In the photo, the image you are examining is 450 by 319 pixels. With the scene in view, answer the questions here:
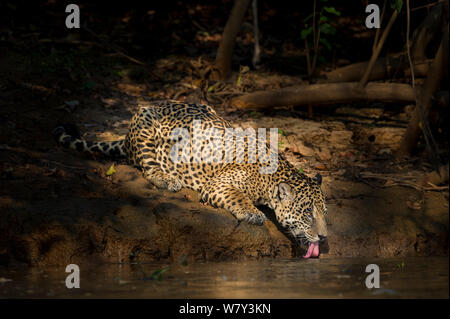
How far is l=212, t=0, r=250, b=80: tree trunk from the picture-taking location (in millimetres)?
11398

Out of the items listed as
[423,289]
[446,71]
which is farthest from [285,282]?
[446,71]

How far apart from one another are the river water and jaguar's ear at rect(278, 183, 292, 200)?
772 mm

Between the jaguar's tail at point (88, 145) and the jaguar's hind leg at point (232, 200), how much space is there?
1706 millimetres

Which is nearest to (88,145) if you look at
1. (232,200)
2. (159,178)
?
(159,178)

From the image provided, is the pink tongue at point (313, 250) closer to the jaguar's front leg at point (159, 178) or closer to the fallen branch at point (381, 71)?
the jaguar's front leg at point (159, 178)

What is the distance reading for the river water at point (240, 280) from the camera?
4.99 m

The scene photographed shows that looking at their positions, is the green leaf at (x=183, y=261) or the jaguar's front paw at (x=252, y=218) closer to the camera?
the green leaf at (x=183, y=261)

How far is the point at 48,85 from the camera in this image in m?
10.7

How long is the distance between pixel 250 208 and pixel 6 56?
6830mm

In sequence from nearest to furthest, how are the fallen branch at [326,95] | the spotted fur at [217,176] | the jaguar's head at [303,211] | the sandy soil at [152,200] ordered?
the sandy soil at [152,200] → the jaguar's head at [303,211] → the spotted fur at [217,176] → the fallen branch at [326,95]

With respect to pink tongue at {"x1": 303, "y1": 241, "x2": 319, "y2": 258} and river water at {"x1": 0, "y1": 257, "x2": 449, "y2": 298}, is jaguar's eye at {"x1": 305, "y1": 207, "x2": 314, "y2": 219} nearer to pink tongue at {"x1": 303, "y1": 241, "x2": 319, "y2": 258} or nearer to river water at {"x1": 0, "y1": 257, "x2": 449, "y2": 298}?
pink tongue at {"x1": 303, "y1": 241, "x2": 319, "y2": 258}

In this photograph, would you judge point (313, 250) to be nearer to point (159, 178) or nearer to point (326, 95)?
point (159, 178)

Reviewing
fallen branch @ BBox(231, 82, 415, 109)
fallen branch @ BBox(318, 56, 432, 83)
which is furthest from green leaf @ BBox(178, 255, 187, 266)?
fallen branch @ BBox(318, 56, 432, 83)

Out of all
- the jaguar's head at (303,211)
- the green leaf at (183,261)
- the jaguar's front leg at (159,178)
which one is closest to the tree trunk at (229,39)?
the jaguar's front leg at (159,178)
